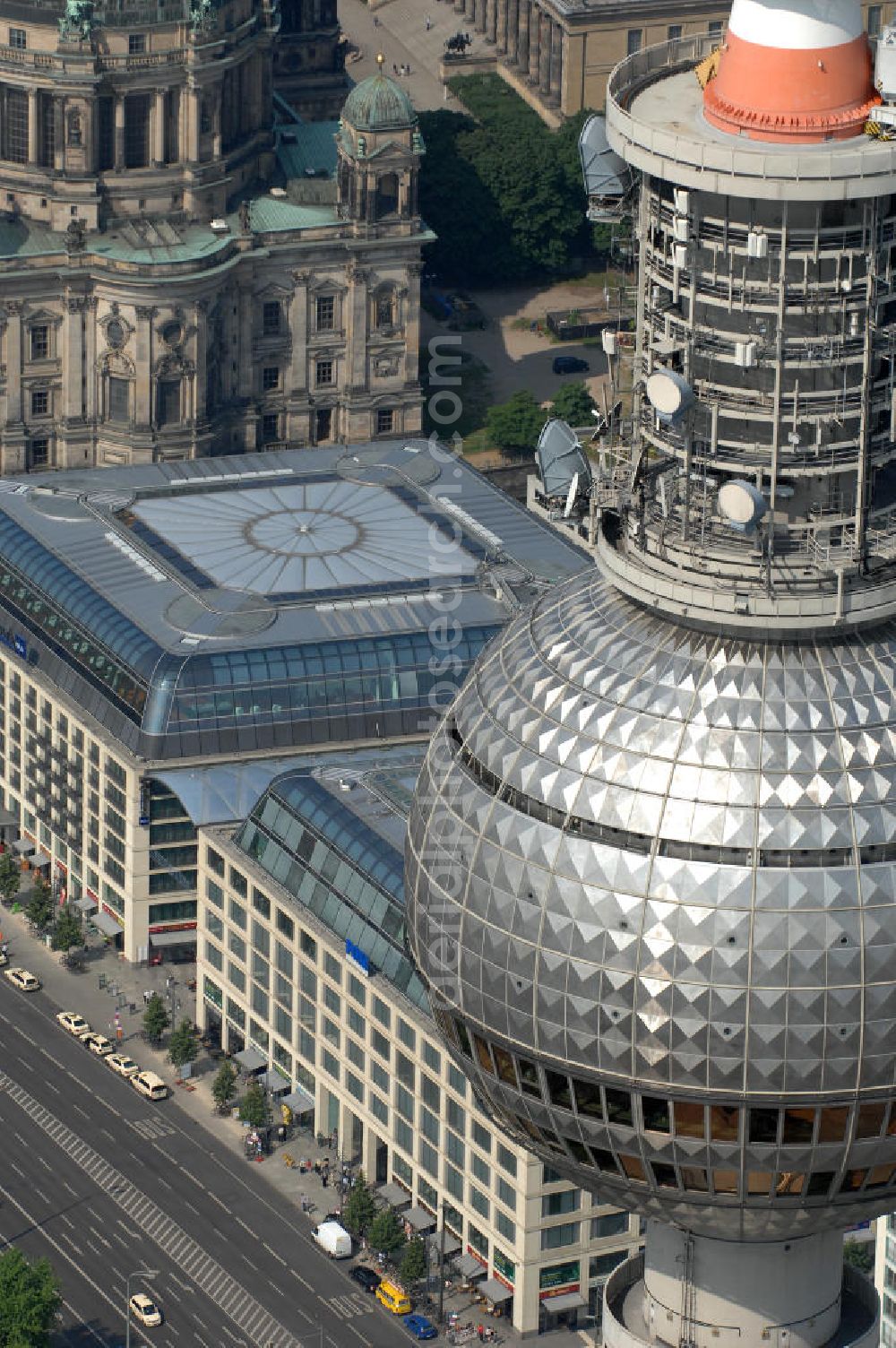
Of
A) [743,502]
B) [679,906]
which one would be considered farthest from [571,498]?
[679,906]

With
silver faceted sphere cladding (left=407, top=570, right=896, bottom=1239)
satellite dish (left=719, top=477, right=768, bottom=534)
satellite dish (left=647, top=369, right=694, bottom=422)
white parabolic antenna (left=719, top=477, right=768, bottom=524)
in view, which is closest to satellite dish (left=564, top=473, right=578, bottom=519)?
silver faceted sphere cladding (left=407, top=570, right=896, bottom=1239)

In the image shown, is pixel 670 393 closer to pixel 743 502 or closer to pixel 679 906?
pixel 743 502

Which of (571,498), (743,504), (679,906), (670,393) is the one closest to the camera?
(679,906)

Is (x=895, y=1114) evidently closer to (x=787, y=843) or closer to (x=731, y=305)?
(x=787, y=843)

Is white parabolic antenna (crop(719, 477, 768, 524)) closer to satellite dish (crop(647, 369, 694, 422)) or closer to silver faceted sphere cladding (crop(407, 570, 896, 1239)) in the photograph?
satellite dish (crop(647, 369, 694, 422))

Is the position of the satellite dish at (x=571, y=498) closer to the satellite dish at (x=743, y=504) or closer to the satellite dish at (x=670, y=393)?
the satellite dish at (x=670, y=393)

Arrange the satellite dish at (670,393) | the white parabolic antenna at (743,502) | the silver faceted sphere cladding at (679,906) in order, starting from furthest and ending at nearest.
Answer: the satellite dish at (670,393), the white parabolic antenna at (743,502), the silver faceted sphere cladding at (679,906)

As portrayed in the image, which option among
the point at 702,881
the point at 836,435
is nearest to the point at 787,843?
the point at 702,881

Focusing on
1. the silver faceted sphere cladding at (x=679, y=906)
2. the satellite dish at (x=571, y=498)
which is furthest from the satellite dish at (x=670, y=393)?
the satellite dish at (x=571, y=498)
